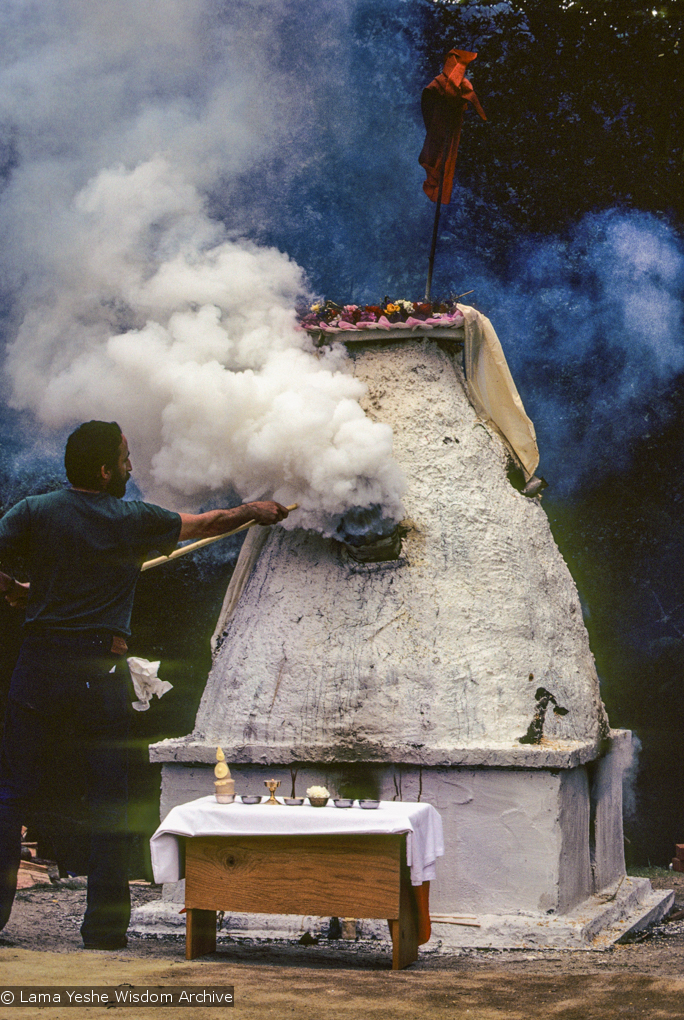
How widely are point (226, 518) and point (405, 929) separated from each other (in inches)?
73.8

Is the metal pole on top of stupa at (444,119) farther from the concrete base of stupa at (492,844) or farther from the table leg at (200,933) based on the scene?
the table leg at (200,933)

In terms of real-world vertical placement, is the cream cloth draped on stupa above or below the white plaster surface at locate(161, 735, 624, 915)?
above

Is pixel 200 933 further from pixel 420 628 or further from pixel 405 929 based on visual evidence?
pixel 420 628

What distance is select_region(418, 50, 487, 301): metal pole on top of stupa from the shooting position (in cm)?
539

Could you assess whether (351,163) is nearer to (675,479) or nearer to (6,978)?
(675,479)

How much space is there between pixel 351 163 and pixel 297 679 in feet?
14.0

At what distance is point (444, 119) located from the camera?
5535mm

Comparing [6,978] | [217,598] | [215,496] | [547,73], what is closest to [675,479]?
[547,73]

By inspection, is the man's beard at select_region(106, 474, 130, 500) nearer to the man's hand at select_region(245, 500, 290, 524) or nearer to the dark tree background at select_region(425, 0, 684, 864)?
the man's hand at select_region(245, 500, 290, 524)

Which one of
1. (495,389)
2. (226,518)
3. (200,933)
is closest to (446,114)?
(495,389)

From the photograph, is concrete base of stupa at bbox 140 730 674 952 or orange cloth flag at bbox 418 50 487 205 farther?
orange cloth flag at bbox 418 50 487 205

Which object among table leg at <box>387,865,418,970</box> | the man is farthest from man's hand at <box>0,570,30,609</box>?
table leg at <box>387,865,418,970</box>

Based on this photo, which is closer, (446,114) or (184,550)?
(184,550)

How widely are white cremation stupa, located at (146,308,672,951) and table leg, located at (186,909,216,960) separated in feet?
1.74
